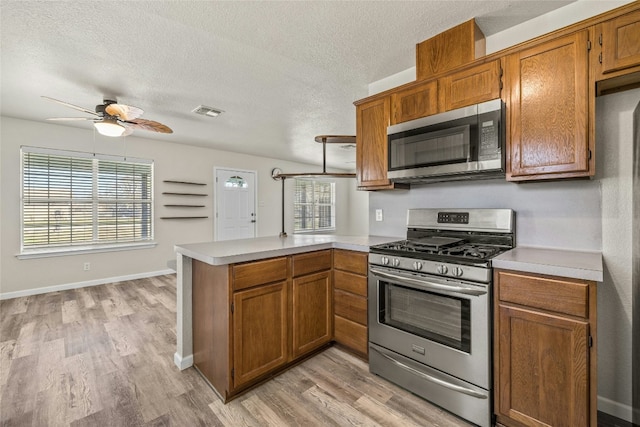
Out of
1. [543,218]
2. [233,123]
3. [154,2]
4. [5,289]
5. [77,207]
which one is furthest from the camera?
[77,207]

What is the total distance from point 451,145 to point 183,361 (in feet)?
8.24

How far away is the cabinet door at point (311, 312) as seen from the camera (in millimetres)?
2145

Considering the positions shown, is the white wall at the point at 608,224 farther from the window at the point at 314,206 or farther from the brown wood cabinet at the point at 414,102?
the window at the point at 314,206

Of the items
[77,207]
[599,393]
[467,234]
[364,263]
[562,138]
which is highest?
[562,138]

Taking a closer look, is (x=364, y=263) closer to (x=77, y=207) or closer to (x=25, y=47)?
(x=25, y=47)

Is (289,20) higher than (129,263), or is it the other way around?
(289,20)

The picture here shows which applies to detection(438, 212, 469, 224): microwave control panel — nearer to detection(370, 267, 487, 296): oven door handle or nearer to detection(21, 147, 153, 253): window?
detection(370, 267, 487, 296): oven door handle

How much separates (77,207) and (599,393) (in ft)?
20.4

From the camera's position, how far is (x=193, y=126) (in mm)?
4316

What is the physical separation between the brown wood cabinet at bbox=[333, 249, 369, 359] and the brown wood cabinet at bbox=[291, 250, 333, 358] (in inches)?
2.6

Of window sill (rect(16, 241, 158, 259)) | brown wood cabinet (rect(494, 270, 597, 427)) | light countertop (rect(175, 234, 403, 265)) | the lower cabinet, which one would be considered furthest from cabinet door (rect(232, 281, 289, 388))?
window sill (rect(16, 241, 158, 259))

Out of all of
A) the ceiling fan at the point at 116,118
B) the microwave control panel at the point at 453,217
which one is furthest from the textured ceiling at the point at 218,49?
the microwave control panel at the point at 453,217

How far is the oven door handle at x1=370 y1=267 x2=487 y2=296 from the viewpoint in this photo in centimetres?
156

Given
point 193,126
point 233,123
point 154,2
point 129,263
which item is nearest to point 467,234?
point 154,2
